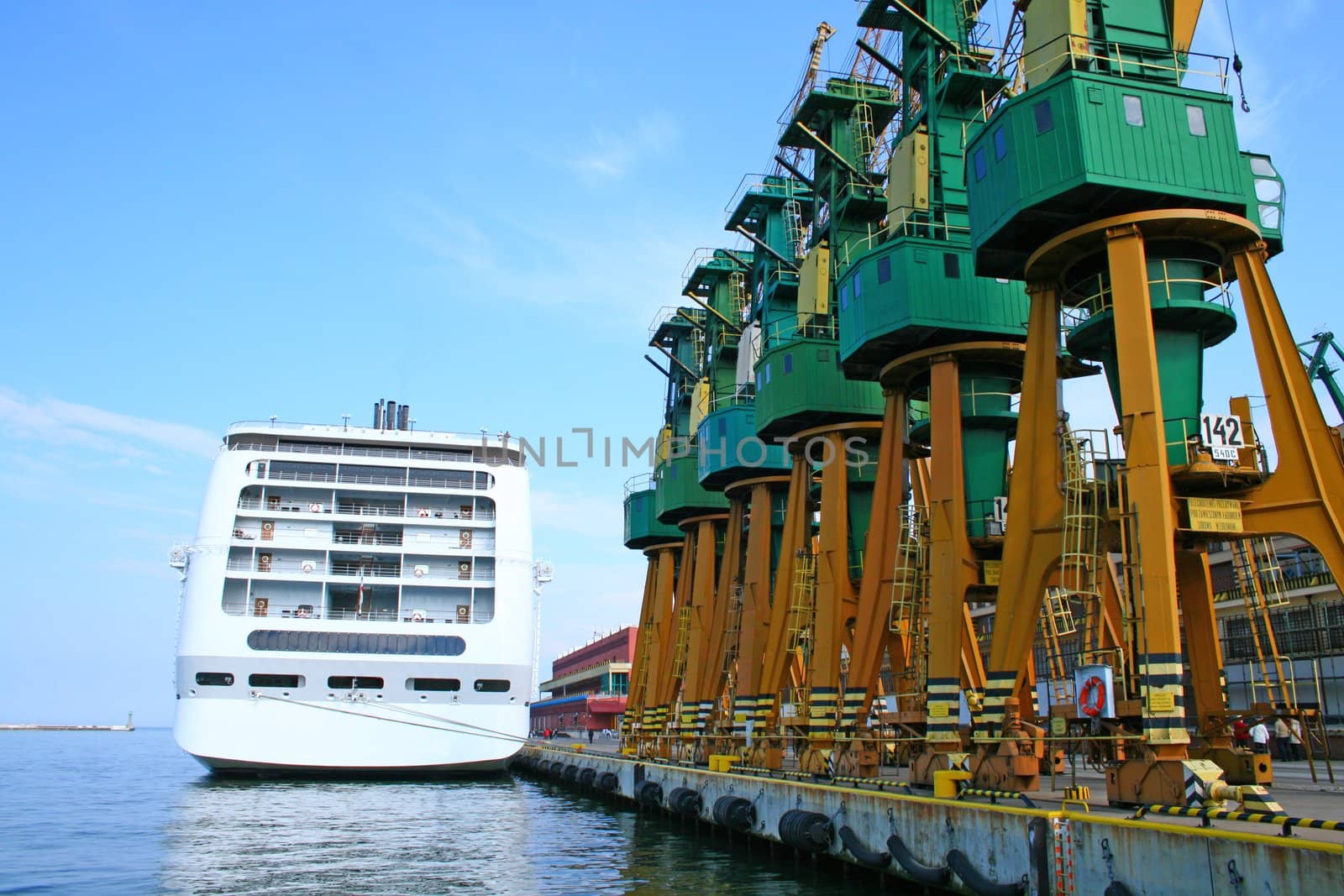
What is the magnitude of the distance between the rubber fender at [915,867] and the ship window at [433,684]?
81.0 feet

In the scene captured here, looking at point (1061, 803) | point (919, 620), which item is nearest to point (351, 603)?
point (919, 620)

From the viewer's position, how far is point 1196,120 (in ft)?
60.2

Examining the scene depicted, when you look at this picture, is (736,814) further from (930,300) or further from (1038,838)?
(930,300)

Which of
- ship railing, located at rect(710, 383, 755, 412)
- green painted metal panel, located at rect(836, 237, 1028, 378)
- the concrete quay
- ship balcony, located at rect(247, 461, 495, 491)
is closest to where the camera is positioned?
the concrete quay

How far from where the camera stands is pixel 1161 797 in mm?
14992

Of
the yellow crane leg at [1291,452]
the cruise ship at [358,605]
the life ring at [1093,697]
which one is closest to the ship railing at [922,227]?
the yellow crane leg at [1291,452]

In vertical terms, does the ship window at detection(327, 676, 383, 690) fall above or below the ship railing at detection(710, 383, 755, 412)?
below

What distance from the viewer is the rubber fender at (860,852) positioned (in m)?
17.5

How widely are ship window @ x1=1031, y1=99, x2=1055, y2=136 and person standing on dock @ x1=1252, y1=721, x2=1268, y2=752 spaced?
1339 cm

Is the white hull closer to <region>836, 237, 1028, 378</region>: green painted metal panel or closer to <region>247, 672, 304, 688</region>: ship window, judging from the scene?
<region>247, 672, 304, 688</region>: ship window

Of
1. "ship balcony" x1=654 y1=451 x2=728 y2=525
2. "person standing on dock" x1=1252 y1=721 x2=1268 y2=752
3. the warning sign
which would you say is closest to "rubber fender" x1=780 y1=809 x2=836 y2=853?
the warning sign

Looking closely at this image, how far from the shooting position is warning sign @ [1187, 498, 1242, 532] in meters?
17.1

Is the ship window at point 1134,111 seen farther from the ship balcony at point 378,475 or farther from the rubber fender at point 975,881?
the ship balcony at point 378,475

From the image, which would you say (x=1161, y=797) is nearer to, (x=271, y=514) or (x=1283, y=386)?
(x=1283, y=386)
